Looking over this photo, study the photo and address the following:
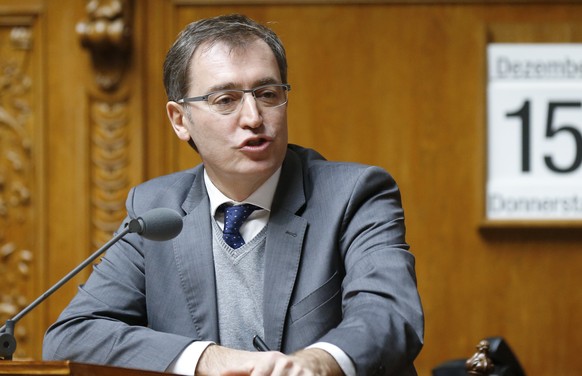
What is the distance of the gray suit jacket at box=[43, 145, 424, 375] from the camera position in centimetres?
229

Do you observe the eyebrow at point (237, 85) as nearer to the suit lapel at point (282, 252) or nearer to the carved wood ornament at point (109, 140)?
the suit lapel at point (282, 252)

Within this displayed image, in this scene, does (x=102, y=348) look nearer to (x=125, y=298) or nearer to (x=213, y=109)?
(x=125, y=298)

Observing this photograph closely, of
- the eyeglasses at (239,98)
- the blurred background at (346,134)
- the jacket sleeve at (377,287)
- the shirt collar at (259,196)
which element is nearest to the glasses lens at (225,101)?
the eyeglasses at (239,98)

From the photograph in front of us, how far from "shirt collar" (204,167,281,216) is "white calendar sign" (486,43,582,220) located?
7.85 ft

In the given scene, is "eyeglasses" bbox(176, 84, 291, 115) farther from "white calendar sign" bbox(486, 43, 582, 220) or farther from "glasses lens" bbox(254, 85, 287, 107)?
"white calendar sign" bbox(486, 43, 582, 220)

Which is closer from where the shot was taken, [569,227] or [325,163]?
[325,163]

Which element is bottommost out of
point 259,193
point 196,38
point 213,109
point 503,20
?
point 259,193

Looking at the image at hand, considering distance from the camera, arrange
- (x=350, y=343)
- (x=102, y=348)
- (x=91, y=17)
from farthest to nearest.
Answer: (x=91, y=17), (x=102, y=348), (x=350, y=343)

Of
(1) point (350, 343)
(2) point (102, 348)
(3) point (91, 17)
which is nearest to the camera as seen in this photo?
(1) point (350, 343)

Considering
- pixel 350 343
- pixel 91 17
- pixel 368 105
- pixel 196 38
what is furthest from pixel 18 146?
pixel 350 343

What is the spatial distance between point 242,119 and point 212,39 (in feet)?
0.75

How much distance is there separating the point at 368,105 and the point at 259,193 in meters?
2.30

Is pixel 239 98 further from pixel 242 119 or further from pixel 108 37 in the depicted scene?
pixel 108 37

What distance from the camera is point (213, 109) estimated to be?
253cm
